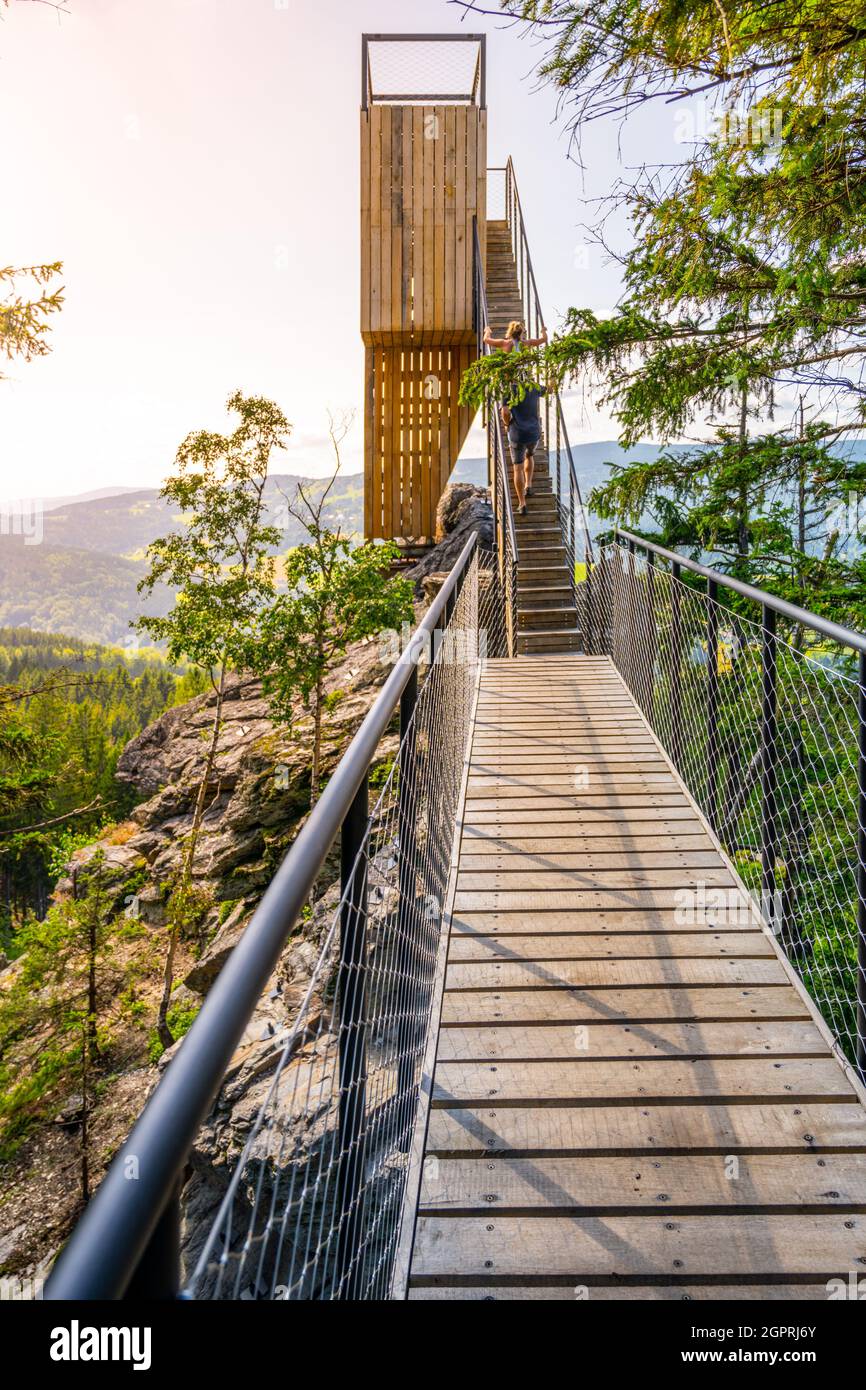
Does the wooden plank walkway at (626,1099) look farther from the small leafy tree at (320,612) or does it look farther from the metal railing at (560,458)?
the small leafy tree at (320,612)

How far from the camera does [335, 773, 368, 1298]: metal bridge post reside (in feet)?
5.20

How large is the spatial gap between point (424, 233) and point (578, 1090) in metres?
14.9

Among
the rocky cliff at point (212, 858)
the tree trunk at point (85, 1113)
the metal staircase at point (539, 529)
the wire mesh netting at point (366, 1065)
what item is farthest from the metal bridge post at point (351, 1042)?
the tree trunk at point (85, 1113)

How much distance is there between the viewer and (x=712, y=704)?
4273mm

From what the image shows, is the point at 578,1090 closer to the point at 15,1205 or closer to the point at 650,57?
the point at 650,57

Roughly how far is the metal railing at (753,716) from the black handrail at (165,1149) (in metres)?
1.95

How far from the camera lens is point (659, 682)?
579cm
